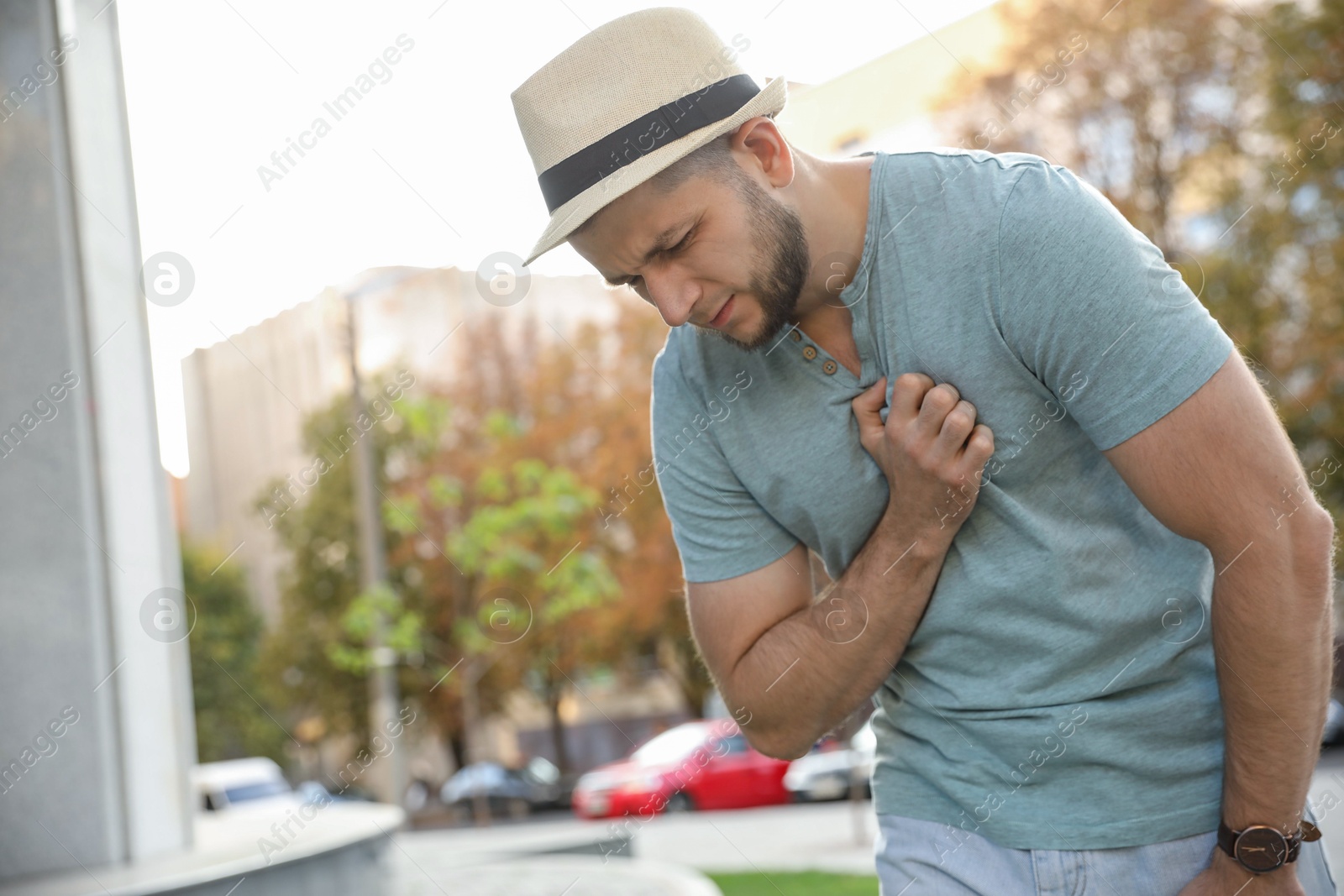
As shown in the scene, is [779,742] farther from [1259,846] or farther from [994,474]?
[1259,846]

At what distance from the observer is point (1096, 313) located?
A: 1.43 m

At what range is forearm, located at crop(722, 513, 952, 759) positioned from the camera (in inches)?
62.2

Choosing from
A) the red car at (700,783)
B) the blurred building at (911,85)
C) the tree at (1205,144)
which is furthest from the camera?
the red car at (700,783)

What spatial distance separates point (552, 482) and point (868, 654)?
1647 cm

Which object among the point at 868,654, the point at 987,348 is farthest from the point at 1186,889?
the point at 987,348

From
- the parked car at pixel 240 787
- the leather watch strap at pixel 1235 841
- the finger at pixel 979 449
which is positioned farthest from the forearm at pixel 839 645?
the parked car at pixel 240 787

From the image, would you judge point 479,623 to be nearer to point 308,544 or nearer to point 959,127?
point 308,544

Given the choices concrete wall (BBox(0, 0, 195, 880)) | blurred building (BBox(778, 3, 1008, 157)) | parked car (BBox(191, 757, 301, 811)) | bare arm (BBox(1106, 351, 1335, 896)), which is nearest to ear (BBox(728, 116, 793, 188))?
bare arm (BBox(1106, 351, 1335, 896))

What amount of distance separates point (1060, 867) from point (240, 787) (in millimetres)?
18670

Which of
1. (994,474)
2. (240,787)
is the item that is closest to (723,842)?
(240,787)

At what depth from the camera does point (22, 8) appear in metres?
4.95

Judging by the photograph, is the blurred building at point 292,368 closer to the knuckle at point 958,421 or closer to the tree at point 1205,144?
the tree at point 1205,144

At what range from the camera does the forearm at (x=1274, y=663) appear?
145 centimetres

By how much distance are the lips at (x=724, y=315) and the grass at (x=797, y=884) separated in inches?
241
